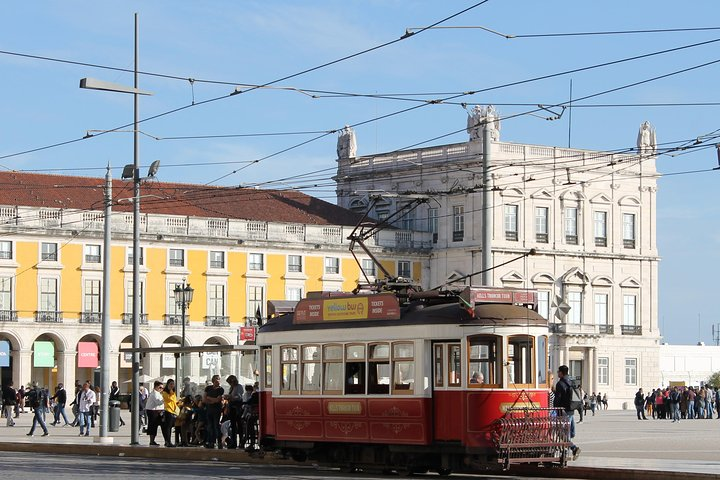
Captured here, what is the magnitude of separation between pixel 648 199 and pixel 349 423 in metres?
63.5

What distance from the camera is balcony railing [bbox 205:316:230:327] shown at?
75.2 metres

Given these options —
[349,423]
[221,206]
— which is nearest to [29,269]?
[221,206]

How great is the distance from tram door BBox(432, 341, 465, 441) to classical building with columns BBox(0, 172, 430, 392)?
47.1 metres

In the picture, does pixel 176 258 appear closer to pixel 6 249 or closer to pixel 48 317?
pixel 48 317

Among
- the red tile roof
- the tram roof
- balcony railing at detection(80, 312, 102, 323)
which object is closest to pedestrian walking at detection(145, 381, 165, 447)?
the tram roof

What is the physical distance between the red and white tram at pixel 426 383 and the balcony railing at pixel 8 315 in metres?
47.0

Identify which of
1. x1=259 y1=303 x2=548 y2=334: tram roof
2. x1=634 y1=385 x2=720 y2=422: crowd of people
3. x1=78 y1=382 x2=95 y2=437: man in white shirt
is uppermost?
x1=259 y1=303 x2=548 y2=334: tram roof

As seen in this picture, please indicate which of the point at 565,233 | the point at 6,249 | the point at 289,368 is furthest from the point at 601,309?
the point at 289,368

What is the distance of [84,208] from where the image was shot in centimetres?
7144

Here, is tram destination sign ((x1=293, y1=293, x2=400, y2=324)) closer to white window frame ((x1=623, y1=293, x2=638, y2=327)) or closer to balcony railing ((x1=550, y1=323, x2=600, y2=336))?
balcony railing ((x1=550, y1=323, x2=600, y2=336))

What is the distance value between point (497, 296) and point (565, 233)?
199ft

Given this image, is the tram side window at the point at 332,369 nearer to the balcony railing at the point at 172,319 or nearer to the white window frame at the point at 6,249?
the white window frame at the point at 6,249

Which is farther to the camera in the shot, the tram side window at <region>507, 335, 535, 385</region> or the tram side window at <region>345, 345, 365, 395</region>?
the tram side window at <region>345, 345, 365, 395</region>

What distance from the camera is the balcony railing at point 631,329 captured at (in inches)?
3339
